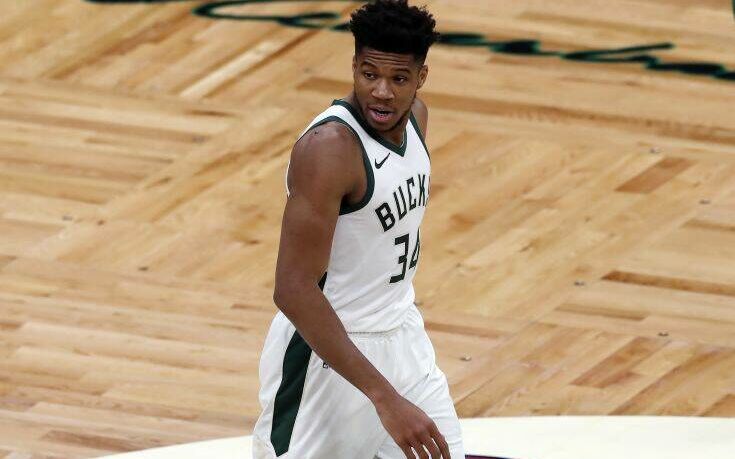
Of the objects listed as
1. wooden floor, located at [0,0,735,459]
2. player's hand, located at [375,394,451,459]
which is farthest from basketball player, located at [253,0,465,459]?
wooden floor, located at [0,0,735,459]

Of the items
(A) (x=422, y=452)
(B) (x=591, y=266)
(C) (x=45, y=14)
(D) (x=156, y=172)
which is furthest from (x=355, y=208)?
(C) (x=45, y=14)

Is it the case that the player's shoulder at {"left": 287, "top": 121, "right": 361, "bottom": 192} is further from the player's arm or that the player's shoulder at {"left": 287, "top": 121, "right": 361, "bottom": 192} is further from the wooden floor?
the wooden floor

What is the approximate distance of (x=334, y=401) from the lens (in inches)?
142

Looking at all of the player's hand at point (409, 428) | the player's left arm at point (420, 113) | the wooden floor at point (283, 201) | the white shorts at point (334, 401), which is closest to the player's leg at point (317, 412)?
the white shorts at point (334, 401)

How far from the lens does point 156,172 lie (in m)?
6.86

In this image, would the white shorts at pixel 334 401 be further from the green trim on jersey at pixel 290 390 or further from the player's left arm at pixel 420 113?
the player's left arm at pixel 420 113

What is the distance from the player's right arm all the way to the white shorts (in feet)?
0.75

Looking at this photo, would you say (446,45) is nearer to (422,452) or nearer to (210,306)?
(210,306)

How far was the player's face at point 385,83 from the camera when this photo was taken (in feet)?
11.1

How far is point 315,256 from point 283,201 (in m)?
3.28

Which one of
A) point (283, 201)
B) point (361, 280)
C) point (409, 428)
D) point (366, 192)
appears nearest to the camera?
point (409, 428)

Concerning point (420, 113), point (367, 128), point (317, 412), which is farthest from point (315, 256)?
point (420, 113)

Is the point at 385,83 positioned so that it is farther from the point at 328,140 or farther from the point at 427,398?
the point at 427,398

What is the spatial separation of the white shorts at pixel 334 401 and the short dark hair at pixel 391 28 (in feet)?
1.90
